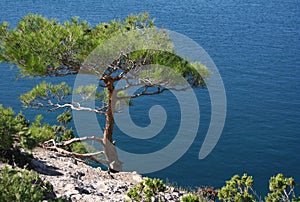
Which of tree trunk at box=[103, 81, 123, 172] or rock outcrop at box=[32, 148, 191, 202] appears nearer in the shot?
rock outcrop at box=[32, 148, 191, 202]

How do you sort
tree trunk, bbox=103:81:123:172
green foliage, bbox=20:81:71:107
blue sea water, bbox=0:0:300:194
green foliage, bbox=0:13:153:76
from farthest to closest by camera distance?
blue sea water, bbox=0:0:300:194, green foliage, bbox=20:81:71:107, tree trunk, bbox=103:81:123:172, green foliage, bbox=0:13:153:76

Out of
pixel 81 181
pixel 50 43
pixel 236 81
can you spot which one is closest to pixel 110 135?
pixel 81 181

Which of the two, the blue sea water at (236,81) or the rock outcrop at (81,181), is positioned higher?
the blue sea water at (236,81)

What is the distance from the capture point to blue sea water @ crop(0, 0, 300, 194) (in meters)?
23.2

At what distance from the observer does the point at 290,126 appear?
26578mm

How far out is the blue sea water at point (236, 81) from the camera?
23.2 meters

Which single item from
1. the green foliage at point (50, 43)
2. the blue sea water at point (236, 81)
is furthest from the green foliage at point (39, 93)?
the blue sea water at point (236, 81)

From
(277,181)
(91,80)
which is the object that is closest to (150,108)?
(91,80)

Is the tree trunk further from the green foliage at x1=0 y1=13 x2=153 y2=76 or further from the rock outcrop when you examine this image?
the green foliage at x1=0 y1=13 x2=153 y2=76

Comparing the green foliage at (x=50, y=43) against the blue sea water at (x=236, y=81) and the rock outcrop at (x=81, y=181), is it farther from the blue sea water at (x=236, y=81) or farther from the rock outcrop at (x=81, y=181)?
the blue sea water at (x=236, y=81)

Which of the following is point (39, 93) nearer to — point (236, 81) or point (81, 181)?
point (81, 181)

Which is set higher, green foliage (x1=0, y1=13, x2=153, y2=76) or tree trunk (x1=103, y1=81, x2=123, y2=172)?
green foliage (x1=0, y1=13, x2=153, y2=76)

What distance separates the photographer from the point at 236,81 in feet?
105

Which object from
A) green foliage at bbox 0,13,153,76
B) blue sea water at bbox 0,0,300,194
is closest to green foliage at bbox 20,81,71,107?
green foliage at bbox 0,13,153,76
